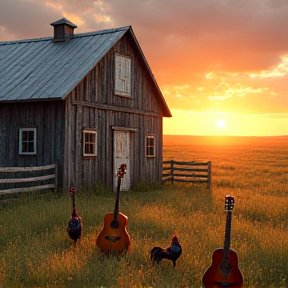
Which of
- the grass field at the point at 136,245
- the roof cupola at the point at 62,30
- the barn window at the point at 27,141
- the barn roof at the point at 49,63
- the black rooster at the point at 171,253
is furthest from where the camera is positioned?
the roof cupola at the point at 62,30

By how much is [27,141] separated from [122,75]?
4.83 m

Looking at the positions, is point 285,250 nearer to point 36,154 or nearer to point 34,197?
point 34,197

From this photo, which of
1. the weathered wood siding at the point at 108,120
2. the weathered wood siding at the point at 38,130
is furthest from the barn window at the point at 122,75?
the weathered wood siding at the point at 38,130

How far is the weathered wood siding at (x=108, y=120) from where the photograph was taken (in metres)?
14.7

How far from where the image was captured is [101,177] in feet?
52.9

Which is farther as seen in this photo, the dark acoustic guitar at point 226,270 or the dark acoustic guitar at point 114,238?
the dark acoustic guitar at point 114,238

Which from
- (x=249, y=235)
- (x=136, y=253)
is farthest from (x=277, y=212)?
(x=136, y=253)

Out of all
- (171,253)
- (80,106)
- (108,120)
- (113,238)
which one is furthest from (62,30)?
(171,253)

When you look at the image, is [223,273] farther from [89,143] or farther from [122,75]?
[122,75]

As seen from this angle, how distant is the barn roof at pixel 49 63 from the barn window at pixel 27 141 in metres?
1.32

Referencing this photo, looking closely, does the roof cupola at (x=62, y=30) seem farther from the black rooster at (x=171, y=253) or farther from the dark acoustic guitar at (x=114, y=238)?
the black rooster at (x=171, y=253)

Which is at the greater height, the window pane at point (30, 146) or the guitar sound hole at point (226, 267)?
the window pane at point (30, 146)

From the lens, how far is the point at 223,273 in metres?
5.41

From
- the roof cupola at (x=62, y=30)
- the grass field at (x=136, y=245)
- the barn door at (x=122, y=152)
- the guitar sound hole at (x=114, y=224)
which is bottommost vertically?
the grass field at (x=136, y=245)
